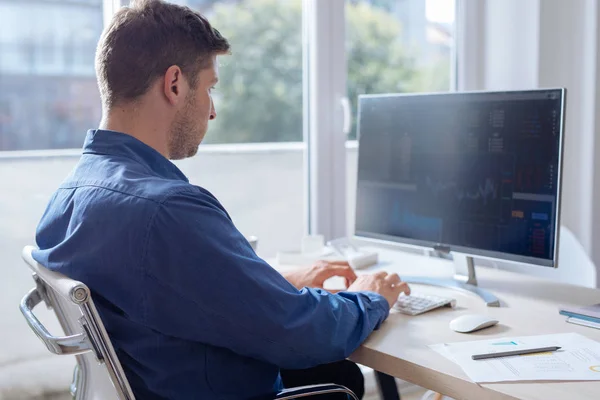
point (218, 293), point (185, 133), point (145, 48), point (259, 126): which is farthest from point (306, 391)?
point (259, 126)

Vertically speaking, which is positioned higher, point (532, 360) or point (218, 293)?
point (218, 293)

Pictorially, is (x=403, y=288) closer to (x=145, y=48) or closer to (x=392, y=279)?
(x=392, y=279)

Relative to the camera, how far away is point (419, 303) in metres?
1.61

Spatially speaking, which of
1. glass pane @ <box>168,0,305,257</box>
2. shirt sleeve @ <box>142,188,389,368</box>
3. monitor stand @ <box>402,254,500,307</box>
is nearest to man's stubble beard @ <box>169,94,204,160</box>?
shirt sleeve @ <box>142,188,389,368</box>

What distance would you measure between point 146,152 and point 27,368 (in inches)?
44.8

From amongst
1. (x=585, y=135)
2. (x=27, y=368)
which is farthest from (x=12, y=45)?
(x=585, y=135)

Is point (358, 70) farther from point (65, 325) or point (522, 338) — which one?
point (65, 325)

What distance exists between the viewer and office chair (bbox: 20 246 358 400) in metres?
1.04

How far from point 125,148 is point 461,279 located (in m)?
0.99

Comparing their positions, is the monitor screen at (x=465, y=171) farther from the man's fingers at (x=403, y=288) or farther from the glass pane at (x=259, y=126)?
the glass pane at (x=259, y=126)

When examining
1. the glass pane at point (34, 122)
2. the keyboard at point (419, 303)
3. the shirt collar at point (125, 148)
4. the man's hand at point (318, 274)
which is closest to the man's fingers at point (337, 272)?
the man's hand at point (318, 274)

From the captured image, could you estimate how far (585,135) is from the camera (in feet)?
9.09

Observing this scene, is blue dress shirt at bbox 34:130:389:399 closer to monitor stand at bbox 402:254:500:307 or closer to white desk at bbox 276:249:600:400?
white desk at bbox 276:249:600:400

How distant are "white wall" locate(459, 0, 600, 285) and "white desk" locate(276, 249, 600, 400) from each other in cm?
104
